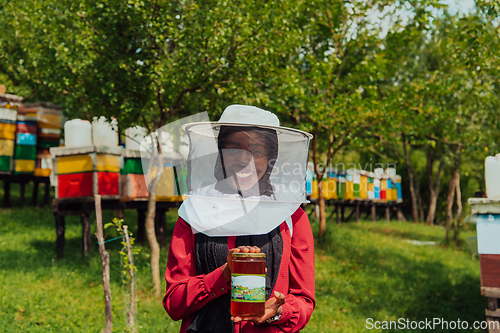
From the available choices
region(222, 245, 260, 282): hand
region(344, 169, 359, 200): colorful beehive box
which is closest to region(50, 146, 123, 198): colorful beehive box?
region(222, 245, 260, 282): hand

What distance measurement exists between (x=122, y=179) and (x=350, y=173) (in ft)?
29.1

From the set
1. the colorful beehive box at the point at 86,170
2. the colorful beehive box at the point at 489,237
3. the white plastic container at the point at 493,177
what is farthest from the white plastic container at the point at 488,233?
the colorful beehive box at the point at 86,170

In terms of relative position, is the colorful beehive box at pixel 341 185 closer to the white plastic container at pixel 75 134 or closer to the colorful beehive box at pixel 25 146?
the white plastic container at pixel 75 134

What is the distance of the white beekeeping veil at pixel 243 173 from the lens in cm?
204

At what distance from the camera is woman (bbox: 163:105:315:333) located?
2.00m

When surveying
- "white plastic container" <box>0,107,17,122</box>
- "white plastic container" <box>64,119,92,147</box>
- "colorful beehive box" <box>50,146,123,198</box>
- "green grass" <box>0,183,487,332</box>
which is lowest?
"green grass" <box>0,183,487,332</box>

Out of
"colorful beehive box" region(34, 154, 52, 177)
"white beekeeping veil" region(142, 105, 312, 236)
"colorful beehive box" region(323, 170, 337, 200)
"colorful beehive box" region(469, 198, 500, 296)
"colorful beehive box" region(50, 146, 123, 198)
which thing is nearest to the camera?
"white beekeeping veil" region(142, 105, 312, 236)

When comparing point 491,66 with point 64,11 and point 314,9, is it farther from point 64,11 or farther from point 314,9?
point 64,11

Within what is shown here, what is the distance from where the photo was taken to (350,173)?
606 inches

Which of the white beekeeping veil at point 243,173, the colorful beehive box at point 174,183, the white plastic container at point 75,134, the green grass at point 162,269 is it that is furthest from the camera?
the white plastic container at point 75,134

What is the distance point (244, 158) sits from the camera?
2.14 m

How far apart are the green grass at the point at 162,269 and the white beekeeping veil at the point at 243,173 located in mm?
4460

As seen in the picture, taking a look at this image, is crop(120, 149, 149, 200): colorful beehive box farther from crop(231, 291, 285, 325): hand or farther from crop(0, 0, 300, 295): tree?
crop(231, 291, 285, 325): hand

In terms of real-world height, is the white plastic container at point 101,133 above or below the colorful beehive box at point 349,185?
above
